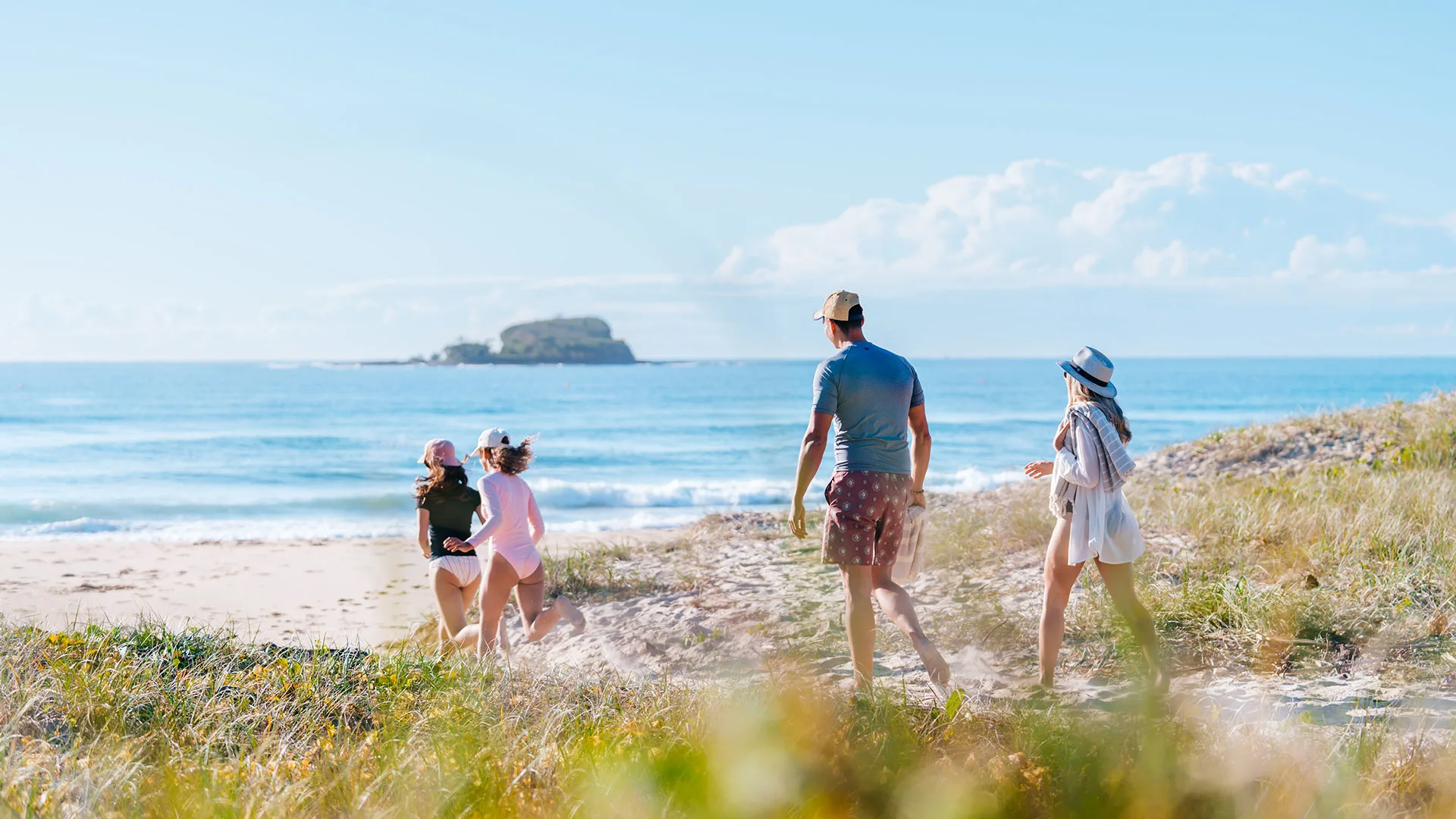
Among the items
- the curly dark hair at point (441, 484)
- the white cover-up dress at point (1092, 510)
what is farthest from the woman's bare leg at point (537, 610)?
the white cover-up dress at point (1092, 510)

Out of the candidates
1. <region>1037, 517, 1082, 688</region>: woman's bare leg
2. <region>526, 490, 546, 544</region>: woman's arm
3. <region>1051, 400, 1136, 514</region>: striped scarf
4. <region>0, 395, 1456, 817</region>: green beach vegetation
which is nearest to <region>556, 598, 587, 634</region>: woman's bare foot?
<region>526, 490, 546, 544</region>: woman's arm

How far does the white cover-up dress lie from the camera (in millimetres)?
4297

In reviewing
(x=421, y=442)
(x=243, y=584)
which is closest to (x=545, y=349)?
(x=421, y=442)

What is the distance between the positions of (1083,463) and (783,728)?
70.1 inches

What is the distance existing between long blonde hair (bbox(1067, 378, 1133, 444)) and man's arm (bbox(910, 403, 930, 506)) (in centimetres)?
70

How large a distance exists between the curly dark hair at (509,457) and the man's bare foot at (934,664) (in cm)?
245

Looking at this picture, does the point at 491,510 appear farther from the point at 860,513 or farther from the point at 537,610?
the point at 860,513

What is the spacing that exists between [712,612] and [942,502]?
5.44 meters

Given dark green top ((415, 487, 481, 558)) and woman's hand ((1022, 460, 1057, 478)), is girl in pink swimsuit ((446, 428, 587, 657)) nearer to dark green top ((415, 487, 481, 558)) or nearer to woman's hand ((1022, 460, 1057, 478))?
dark green top ((415, 487, 481, 558))

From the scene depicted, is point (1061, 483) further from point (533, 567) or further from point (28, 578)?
point (28, 578)

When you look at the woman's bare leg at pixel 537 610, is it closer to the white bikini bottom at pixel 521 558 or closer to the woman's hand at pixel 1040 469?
the white bikini bottom at pixel 521 558

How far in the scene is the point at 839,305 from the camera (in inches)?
177

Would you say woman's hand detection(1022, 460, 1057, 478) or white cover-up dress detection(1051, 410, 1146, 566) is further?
woman's hand detection(1022, 460, 1057, 478)

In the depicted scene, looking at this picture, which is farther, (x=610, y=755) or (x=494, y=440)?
(x=494, y=440)
